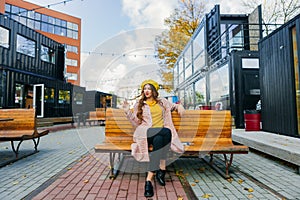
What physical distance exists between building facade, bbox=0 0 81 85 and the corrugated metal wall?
29930 millimetres

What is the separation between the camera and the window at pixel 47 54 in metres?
13.9

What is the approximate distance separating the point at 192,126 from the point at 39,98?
11.1 metres

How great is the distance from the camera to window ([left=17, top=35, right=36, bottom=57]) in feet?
38.1

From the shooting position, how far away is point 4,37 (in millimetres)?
10492

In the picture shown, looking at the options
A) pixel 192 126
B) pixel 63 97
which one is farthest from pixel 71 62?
pixel 192 126

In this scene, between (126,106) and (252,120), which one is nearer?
(126,106)

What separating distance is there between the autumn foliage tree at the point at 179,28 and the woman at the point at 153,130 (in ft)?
49.7

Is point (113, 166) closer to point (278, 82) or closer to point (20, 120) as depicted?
point (20, 120)

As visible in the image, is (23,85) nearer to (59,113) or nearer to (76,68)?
(59,113)

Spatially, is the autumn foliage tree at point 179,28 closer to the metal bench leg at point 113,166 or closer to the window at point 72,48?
the metal bench leg at point 113,166

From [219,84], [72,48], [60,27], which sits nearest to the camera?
[219,84]

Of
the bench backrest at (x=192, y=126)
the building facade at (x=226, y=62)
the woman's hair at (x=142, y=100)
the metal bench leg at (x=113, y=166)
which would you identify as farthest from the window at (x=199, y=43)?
the metal bench leg at (x=113, y=166)

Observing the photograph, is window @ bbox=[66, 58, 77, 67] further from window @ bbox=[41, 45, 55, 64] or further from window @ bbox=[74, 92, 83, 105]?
window @ bbox=[41, 45, 55, 64]

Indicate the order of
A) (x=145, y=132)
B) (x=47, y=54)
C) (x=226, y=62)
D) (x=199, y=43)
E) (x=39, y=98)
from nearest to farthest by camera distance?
(x=145, y=132) < (x=226, y=62) < (x=199, y=43) < (x=39, y=98) < (x=47, y=54)
